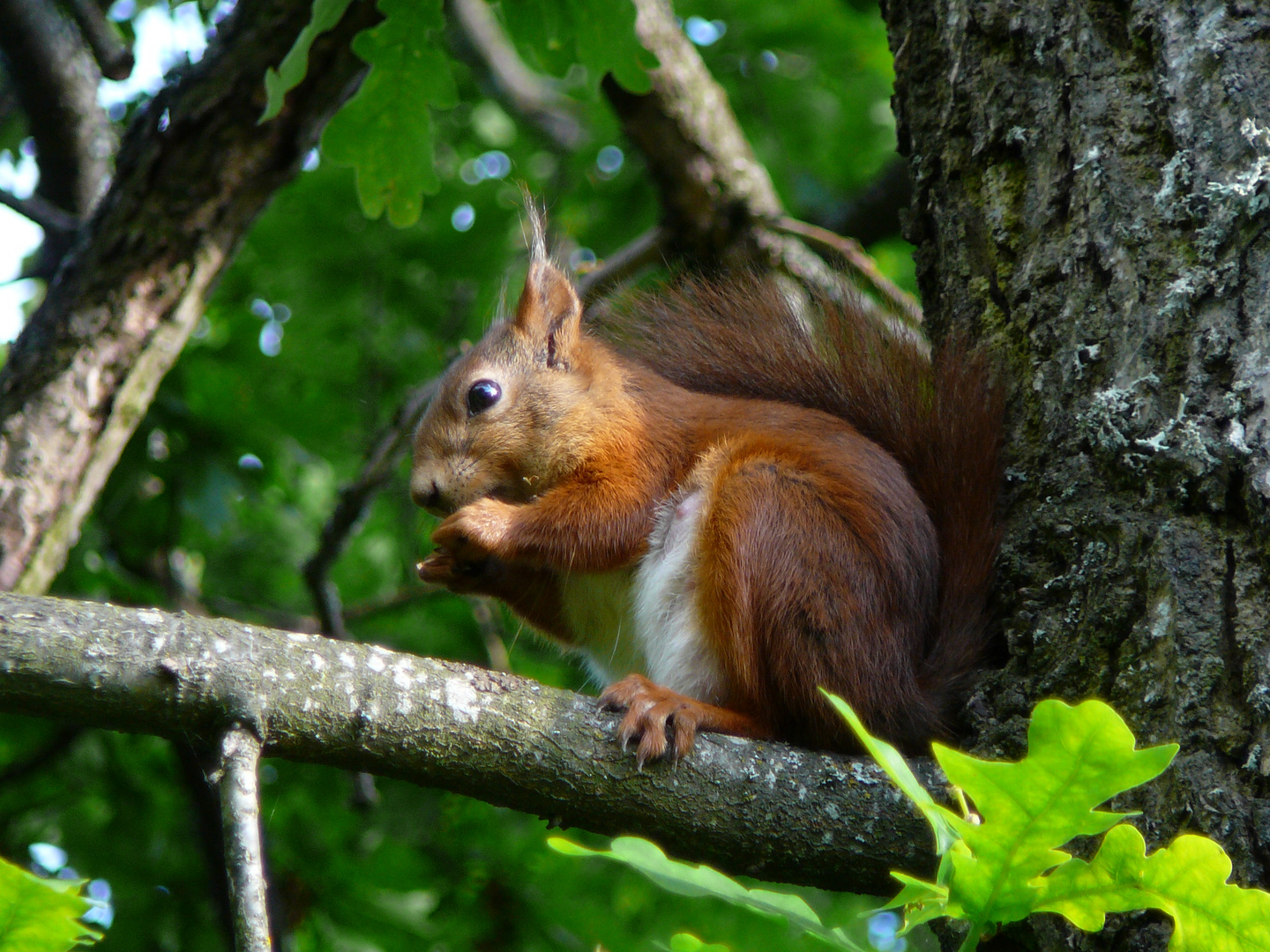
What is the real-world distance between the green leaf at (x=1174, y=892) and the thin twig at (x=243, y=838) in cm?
69

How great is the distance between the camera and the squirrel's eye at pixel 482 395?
259 cm

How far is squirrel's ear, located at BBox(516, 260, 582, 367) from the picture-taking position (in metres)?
2.71

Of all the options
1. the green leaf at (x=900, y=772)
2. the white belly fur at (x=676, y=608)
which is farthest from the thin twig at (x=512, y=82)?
the green leaf at (x=900, y=772)

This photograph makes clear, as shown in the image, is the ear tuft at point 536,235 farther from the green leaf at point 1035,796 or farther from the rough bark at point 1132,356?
the green leaf at point 1035,796

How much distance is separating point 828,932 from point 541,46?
2091 millimetres

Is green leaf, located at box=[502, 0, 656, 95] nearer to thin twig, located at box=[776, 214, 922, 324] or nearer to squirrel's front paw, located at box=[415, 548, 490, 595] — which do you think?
thin twig, located at box=[776, 214, 922, 324]

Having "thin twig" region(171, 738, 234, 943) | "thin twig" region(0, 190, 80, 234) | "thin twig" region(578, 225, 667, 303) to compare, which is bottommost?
"thin twig" region(171, 738, 234, 943)

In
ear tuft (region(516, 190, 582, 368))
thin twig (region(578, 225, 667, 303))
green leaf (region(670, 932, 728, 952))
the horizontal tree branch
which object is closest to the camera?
green leaf (region(670, 932, 728, 952))

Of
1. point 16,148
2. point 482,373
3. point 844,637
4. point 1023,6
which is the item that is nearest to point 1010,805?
point 844,637

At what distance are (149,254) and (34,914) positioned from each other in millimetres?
2199

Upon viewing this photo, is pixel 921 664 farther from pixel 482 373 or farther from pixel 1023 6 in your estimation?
pixel 482 373

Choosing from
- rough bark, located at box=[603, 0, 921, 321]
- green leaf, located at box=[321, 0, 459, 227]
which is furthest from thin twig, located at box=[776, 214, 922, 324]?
green leaf, located at box=[321, 0, 459, 227]

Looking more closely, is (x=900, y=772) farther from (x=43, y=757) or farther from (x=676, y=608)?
(x=43, y=757)

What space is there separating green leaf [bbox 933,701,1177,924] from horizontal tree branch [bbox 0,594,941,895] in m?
0.55
